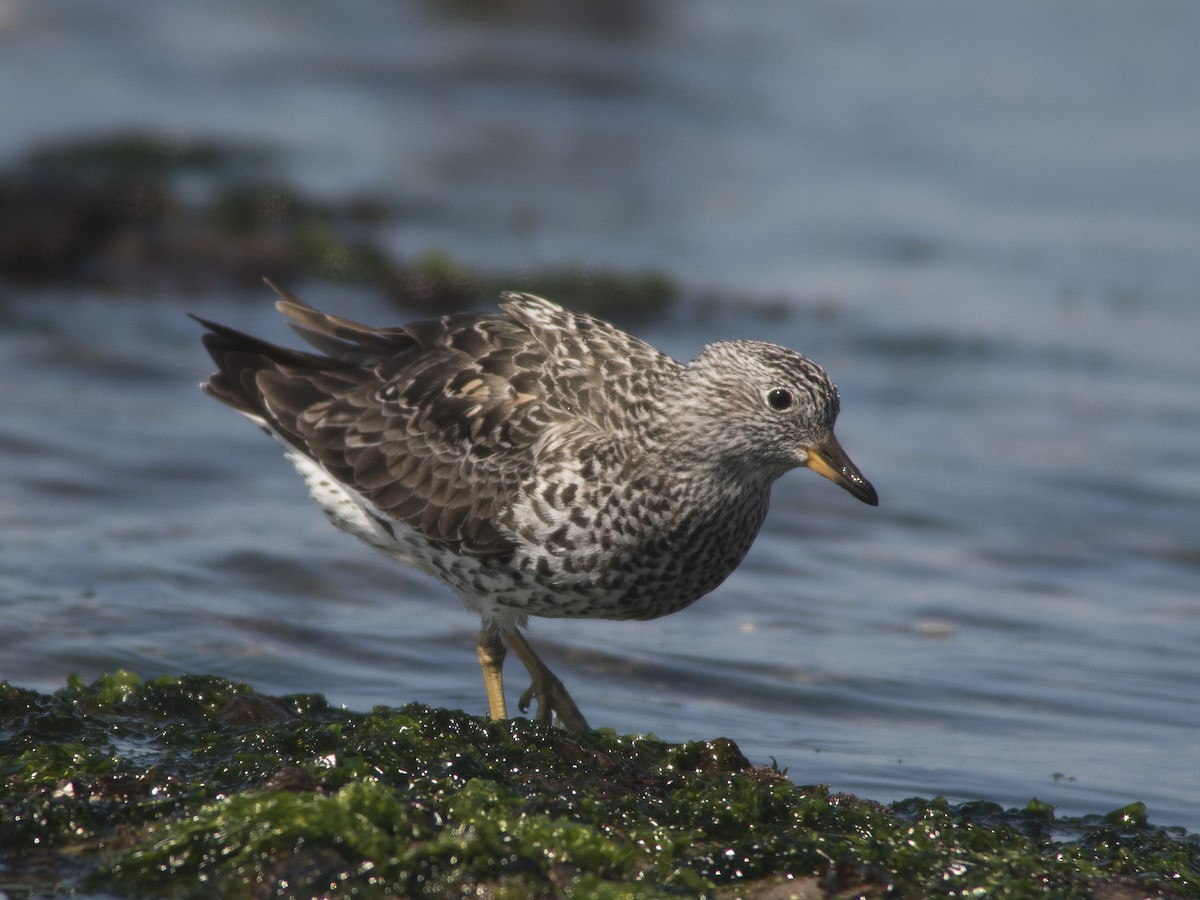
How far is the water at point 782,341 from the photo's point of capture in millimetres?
8242

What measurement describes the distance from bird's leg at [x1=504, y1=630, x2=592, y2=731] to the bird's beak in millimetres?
1639

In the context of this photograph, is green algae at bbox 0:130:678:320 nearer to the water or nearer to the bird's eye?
the water

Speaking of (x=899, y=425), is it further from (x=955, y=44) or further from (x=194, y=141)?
(x=955, y=44)

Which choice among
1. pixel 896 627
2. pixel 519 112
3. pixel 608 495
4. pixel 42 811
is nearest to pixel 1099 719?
pixel 896 627

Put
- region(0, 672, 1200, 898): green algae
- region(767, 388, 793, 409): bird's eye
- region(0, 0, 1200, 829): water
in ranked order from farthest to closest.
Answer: region(0, 0, 1200, 829): water, region(767, 388, 793, 409): bird's eye, region(0, 672, 1200, 898): green algae

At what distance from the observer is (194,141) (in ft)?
62.1

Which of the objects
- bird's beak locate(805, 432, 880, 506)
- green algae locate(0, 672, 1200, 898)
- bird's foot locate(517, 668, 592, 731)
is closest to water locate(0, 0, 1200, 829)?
bird's foot locate(517, 668, 592, 731)

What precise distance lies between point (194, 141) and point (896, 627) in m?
12.5

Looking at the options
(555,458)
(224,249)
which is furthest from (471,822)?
(224,249)

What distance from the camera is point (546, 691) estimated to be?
7.67 metres

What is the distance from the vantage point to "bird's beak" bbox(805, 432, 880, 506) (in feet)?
23.4

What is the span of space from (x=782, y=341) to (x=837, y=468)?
7484 mm

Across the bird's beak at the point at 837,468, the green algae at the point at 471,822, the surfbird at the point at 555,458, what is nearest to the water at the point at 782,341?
the surfbird at the point at 555,458

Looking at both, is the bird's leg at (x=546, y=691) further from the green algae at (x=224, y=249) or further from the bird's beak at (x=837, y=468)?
the green algae at (x=224, y=249)
